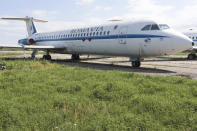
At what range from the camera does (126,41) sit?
12.6 meters

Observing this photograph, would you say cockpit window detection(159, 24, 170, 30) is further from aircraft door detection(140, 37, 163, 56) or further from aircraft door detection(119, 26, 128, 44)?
aircraft door detection(119, 26, 128, 44)

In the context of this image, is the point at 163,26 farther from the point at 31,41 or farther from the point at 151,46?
the point at 31,41

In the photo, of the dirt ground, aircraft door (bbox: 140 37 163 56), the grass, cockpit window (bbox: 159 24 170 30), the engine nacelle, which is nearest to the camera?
the grass

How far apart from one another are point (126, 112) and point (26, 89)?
2966 mm

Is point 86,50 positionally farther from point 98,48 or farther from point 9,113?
point 9,113

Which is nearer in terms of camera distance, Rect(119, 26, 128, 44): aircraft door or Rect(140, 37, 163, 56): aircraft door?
Rect(140, 37, 163, 56): aircraft door

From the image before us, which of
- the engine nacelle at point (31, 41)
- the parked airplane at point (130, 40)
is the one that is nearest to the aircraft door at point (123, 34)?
the parked airplane at point (130, 40)

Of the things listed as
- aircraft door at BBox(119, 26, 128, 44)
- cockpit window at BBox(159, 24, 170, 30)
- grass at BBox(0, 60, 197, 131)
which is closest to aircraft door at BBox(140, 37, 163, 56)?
cockpit window at BBox(159, 24, 170, 30)

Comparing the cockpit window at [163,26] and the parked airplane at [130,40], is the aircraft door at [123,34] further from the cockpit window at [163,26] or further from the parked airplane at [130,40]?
the cockpit window at [163,26]

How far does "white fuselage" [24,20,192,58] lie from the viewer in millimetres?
10779

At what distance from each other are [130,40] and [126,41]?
0.30 metres

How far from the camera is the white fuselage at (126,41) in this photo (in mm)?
10779

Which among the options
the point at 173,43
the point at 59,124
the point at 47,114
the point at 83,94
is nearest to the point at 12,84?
the point at 83,94

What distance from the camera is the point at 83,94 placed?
5203 mm
